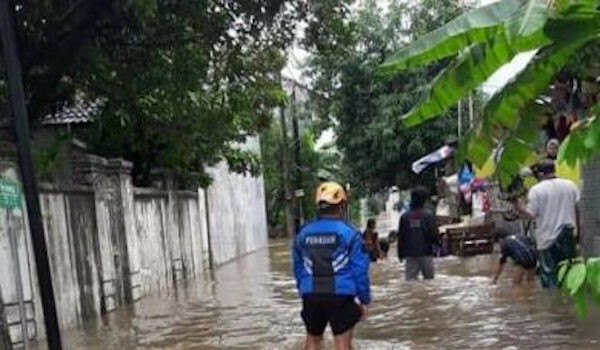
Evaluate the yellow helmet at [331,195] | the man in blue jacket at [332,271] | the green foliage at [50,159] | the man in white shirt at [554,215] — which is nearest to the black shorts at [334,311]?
the man in blue jacket at [332,271]

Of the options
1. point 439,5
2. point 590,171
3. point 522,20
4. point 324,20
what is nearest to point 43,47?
point 324,20

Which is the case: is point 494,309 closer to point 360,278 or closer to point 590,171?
point 590,171

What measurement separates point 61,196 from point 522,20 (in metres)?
A: 10.1

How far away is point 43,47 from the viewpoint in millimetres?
10023

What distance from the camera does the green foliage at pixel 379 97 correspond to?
2873 cm

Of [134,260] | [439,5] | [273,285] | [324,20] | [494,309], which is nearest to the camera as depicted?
[494,309]

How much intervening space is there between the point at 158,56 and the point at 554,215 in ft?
17.5

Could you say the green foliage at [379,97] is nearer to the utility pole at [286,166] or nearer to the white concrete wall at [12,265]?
the utility pole at [286,166]

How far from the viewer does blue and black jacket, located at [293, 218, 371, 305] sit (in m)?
6.18

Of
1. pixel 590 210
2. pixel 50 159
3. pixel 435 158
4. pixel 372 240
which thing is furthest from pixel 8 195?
pixel 435 158

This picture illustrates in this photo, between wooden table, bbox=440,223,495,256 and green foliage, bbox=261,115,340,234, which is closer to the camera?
wooden table, bbox=440,223,495,256

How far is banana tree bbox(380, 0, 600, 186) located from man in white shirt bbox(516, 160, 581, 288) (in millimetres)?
6751

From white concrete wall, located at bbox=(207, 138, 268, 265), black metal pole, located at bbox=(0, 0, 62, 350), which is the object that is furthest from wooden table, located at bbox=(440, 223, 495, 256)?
black metal pole, located at bbox=(0, 0, 62, 350)

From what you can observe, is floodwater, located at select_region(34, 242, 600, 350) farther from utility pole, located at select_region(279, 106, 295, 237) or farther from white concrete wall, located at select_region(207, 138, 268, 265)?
utility pole, located at select_region(279, 106, 295, 237)
